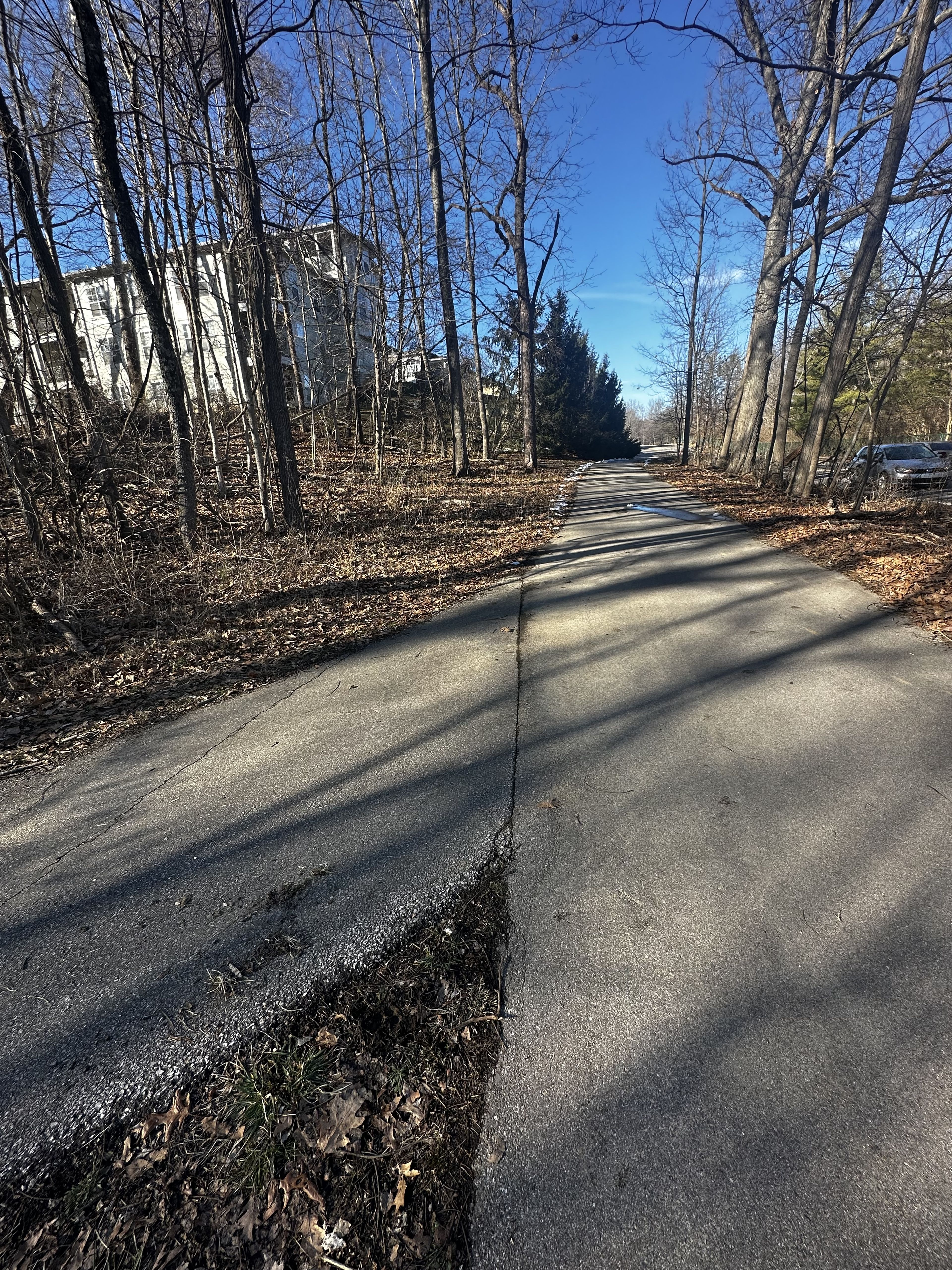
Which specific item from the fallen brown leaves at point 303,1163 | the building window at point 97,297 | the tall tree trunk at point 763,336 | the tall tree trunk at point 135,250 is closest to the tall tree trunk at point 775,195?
the tall tree trunk at point 763,336

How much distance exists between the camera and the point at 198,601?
21.5 ft

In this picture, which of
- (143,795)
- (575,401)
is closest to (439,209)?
(143,795)

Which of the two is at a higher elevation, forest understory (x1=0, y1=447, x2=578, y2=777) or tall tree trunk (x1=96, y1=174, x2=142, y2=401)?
tall tree trunk (x1=96, y1=174, x2=142, y2=401)

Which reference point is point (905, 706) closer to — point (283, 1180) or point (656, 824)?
point (656, 824)

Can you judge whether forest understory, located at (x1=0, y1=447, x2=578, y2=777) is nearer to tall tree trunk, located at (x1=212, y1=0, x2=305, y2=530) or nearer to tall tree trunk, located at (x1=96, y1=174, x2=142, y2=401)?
tall tree trunk, located at (x1=212, y1=0, x2=305, y2=530)

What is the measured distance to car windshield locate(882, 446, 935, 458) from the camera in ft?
54.2

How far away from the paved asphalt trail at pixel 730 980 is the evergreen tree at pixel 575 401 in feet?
93.4

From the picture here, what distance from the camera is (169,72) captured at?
7.91 metres

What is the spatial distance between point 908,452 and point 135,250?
20041 mm

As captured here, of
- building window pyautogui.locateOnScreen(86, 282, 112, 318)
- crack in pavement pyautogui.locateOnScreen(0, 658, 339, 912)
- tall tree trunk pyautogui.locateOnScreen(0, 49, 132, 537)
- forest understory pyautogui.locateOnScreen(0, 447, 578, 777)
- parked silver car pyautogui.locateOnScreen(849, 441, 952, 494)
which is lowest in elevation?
crack in pavement pyautogui.locateOnScreen(0, 658, 339, 912)

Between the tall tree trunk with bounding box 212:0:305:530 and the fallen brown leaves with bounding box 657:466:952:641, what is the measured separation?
25.4 ft

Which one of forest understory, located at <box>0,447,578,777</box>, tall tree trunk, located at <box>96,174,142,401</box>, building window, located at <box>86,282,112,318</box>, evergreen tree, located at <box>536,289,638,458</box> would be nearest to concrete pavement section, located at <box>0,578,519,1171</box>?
forest understory, located at <box>0,447,578,777</box>

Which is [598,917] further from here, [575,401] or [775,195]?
[575,401]

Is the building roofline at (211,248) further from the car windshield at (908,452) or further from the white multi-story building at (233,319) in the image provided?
the car windshield at (908,452)
